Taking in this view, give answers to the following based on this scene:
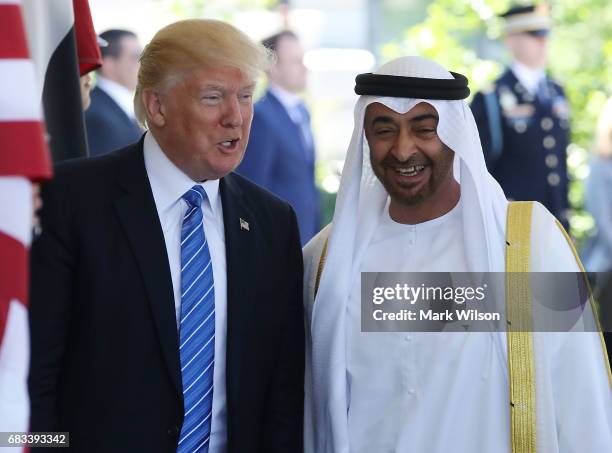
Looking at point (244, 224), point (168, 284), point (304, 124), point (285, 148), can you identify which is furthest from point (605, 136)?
point (168, 284)

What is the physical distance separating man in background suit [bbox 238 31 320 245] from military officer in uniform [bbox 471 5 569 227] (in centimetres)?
127

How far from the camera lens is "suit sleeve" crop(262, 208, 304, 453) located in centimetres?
368

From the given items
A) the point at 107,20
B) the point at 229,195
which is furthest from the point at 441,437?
the point at 107,20

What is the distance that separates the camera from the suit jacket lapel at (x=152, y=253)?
10.9 ft

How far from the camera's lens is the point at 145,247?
11.0 ft

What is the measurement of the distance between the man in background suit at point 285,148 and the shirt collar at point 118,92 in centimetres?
88

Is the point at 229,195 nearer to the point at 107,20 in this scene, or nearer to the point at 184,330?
the point at 184,330

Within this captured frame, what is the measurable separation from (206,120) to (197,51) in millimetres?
210

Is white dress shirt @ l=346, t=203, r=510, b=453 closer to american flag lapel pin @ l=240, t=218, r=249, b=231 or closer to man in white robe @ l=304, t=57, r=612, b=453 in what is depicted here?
man in white robe @ l=304, t=57, r=612, b=453

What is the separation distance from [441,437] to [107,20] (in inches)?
313

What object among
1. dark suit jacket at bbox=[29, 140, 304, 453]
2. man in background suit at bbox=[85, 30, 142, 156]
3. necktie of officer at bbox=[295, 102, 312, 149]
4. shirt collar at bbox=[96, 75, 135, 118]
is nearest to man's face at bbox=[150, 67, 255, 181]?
dark suit jacket at bbox=[29, 140, 304, 453]

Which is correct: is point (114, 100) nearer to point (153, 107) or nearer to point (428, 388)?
point (153, 107)

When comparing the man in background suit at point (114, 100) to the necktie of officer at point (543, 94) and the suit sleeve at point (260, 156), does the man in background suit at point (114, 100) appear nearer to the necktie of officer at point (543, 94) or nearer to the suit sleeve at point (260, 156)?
the suit sleeve at point (260, 156)

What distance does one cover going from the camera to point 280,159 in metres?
7.89
